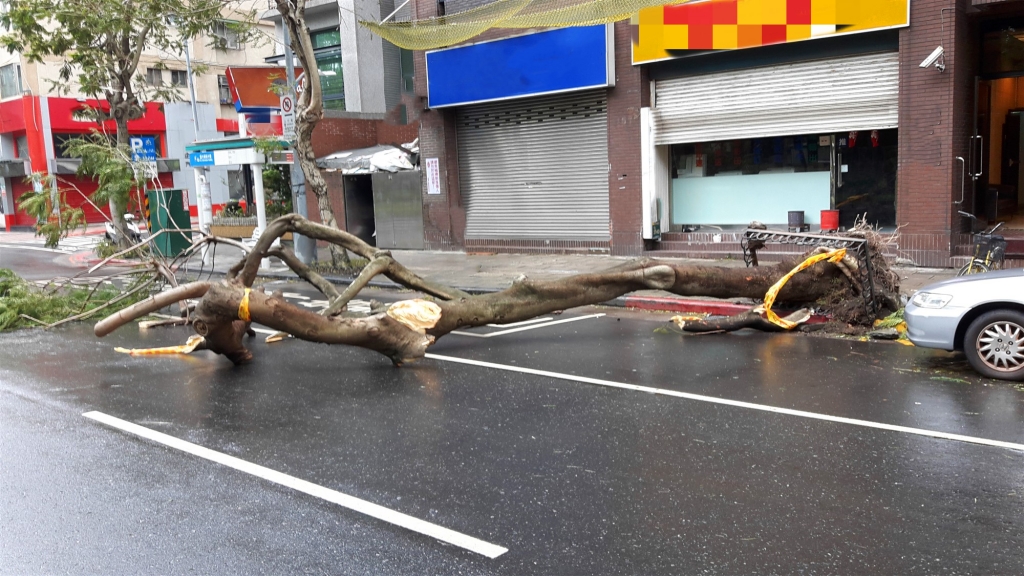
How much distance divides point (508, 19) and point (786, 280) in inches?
277

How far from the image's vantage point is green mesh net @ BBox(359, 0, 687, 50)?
13.5 metres

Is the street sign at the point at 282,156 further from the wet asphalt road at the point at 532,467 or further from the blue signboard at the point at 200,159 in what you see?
the wet asphalt road at the point at 532,467

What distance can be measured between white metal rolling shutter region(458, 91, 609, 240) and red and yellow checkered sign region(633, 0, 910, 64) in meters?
2.05

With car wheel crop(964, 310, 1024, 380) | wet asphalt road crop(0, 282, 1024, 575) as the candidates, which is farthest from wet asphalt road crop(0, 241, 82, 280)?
car wheel crop(964, 310, 1024, 380)

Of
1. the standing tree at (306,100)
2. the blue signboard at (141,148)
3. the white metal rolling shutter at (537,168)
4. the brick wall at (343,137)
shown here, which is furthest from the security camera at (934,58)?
the blue signboard at (141,148)

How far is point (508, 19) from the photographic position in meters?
14.5

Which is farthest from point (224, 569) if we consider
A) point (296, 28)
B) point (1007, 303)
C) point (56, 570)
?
point (296, 28)

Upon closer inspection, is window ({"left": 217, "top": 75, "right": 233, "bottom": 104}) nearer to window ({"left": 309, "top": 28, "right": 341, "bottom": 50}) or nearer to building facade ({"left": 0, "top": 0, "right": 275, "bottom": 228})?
building facade ({"left": 0, "top": 0, "right": 275, "bottom": 228})

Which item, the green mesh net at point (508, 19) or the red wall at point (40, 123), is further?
the red wall at point (40, 123)

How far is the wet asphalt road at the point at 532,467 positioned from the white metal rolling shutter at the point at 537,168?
994 centimetres

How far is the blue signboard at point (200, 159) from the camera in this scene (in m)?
21.8

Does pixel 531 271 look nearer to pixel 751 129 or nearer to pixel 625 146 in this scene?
pixel 625 146

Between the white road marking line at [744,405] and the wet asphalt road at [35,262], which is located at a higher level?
the wet asphalt road at [35,262]

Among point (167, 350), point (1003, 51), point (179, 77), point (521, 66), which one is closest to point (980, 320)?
point (167, 350)
